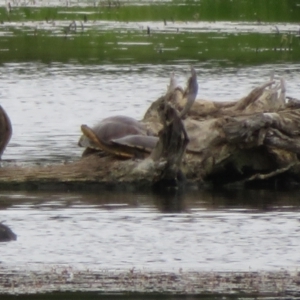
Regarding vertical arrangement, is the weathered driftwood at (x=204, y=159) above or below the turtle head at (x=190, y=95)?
below

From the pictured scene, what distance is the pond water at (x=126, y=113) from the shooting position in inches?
A: 472

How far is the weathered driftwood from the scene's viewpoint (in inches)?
610

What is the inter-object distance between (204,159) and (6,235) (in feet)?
13.1

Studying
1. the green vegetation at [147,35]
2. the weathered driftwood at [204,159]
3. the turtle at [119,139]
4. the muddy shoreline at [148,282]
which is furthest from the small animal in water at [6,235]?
the green vegetation at [147,35]

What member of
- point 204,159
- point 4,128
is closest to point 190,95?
point 204,159

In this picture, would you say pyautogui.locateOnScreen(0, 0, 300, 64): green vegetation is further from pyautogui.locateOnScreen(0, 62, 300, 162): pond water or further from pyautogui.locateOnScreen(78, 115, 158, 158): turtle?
pyautogui.locateOnScreen(78, 115, 158, 158): turtle

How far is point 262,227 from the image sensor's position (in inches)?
521

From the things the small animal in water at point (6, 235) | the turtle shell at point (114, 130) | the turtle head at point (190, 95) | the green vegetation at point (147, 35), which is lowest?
the green vegetation at point (147, 35)

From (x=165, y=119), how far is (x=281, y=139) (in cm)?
138

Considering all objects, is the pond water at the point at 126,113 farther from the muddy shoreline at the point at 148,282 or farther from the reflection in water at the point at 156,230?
the muddy shoreline at the point at 148,282

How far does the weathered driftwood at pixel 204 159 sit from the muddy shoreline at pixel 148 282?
448cm

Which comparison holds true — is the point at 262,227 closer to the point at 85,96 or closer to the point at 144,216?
the point at 144,216

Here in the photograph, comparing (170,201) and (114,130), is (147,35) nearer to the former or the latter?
(114,130)

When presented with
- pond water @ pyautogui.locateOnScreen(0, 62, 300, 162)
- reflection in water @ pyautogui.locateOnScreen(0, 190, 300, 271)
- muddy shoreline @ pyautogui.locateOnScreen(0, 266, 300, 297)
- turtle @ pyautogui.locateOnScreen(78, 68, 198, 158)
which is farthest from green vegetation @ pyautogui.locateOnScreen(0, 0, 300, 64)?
muddy shoreline @ pyautogui.locateOnScreen(0, 266, 300, 297)
